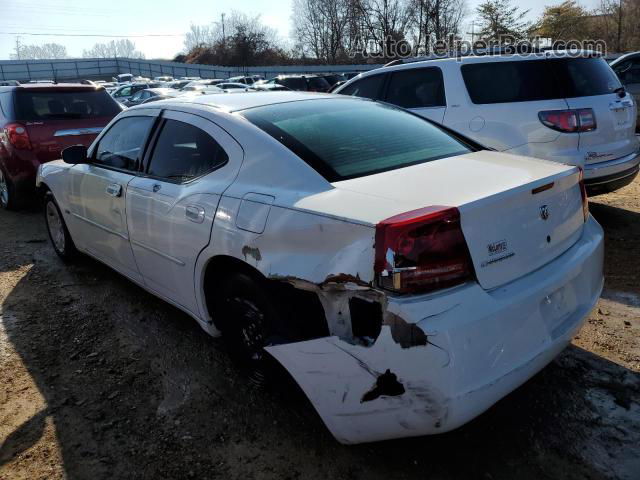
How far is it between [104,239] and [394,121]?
229cm

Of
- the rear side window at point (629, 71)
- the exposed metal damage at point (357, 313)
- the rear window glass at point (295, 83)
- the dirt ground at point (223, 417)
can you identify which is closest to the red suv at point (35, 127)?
the dirt ground at point (223, 417)

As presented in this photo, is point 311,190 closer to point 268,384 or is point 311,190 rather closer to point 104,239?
point 268,384

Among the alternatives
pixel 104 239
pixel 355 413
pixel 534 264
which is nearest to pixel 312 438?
pixel 355 413

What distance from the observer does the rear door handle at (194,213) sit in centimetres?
269

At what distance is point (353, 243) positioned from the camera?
192 centimetres

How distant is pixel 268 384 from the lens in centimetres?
266

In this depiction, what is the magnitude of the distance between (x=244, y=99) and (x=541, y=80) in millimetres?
3316

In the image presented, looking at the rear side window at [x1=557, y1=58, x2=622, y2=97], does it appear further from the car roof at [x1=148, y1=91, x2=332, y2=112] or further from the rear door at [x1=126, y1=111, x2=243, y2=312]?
the rear door at [x1=126, y1=111, x2=243, y2=312]

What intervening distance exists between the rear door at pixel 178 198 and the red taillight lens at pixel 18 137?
166 inches

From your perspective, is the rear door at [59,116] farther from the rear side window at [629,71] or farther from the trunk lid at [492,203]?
the rear side window at [629,71]

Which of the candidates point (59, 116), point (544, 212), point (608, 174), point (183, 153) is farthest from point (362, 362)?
point (59, 116)

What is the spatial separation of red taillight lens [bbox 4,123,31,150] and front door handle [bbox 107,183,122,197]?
152 inches

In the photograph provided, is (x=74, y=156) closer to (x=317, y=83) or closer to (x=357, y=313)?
(x=357, y=313)

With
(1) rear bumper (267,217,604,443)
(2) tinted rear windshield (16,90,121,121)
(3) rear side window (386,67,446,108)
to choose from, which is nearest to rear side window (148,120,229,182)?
(1) rear bumper (267,217,604,443)
